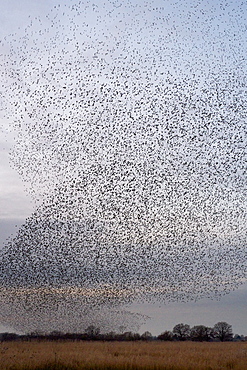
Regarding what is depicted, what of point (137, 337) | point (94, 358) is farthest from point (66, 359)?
point (137, 337)

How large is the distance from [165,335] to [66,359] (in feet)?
192

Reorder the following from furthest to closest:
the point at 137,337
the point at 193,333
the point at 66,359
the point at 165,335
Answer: the point at 193,333
the point at 165,335
the point at 137,337
the point at 66,359

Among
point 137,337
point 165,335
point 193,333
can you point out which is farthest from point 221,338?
point 137,337

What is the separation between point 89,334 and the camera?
6309cm

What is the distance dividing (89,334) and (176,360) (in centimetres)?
4204

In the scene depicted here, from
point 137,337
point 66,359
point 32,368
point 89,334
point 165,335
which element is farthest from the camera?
point 165,335

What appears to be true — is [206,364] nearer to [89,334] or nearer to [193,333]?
[89,334]

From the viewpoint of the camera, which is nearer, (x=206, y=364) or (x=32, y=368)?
(x=32, y=368)

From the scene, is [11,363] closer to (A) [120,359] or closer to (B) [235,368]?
(A) [120,359]

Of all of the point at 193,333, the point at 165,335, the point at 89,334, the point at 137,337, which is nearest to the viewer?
the point at 89,334

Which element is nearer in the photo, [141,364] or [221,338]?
[141,364]

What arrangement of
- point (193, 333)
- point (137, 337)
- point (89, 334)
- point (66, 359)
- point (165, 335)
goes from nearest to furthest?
point (66, 359)
point (89, 334)
point (137, 337)
point (165, 335)
point (193, 333)

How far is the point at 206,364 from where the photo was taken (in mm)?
22594

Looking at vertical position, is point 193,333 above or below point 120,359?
above
